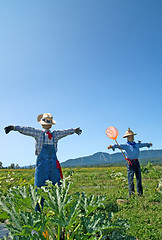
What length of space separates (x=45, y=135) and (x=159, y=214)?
9.25 feet

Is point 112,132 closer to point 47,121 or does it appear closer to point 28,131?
point 47,121

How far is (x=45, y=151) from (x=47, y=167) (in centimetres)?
32

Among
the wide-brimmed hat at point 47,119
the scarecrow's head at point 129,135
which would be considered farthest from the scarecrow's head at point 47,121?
the scarecrow's head at point 129,135

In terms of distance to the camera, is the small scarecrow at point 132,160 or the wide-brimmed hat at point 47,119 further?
the small scarecrow at point 132,160

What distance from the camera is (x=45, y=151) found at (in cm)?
396

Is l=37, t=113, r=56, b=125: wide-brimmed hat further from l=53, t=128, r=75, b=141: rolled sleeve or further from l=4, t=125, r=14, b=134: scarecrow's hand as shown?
l=4, t=125, r=14, b=134: scarecrow's hand

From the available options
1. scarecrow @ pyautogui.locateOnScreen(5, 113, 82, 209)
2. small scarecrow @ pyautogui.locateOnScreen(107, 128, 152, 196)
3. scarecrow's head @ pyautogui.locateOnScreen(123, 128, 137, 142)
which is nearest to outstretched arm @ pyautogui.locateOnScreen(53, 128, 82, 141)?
scarecrow @ pyautogui.locateOnScreen(5, 113, 82, 209)

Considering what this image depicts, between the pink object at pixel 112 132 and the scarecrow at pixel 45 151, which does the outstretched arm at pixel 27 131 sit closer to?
the scarecrow at pixel 45 151

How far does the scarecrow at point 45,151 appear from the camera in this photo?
383cm

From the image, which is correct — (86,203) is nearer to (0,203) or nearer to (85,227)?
(85,227)

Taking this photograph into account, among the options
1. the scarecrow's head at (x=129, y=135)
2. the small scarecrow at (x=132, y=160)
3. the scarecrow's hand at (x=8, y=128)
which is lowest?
the small scarecrow at (x=132, y=160)

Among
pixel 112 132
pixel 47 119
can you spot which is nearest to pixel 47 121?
pixel 47 119

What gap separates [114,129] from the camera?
639 cm

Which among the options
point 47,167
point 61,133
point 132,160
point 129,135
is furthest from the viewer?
point 129,135
